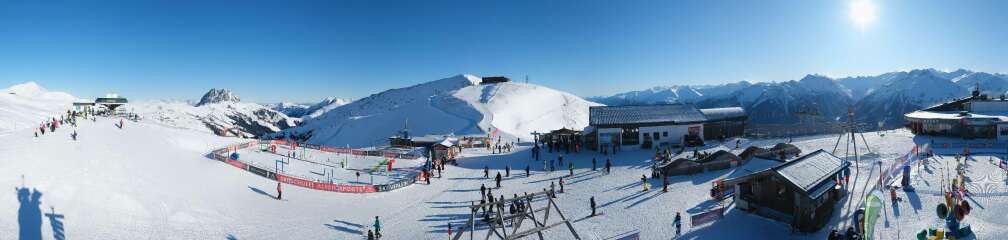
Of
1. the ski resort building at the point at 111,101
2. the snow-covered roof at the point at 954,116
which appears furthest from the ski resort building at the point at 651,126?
the ski resort building at the point at 111,101

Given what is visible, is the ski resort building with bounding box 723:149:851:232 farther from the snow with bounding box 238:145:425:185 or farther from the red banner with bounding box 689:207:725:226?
the snow with bounding box 238:145:425:185

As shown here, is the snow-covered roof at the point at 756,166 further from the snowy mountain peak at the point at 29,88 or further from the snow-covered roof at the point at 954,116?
→ the snowy mountain peak at the point at 29,88

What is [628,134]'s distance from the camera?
40656 millimetres

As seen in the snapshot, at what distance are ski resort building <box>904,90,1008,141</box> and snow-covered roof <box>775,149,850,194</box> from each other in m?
28.3

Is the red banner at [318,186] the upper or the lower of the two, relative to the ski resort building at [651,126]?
lower

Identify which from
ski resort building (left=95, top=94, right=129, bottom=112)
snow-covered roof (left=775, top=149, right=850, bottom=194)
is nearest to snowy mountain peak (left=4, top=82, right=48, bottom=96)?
ski resort building (left=95, top=94, right=129, bottom=112)

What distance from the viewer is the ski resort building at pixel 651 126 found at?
4025cm

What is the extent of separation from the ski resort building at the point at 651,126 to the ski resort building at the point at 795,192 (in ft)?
69.4

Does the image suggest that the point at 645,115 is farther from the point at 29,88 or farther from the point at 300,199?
the point at 29,88

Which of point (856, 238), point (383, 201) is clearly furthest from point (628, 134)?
point (856, 238)

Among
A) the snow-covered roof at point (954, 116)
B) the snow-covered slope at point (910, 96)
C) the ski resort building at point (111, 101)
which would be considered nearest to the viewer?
the snow-covered roof at point (954, 116)

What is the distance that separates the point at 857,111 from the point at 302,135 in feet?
732

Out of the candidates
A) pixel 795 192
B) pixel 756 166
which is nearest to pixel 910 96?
pixel 756 166

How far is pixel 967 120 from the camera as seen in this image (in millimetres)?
36312
